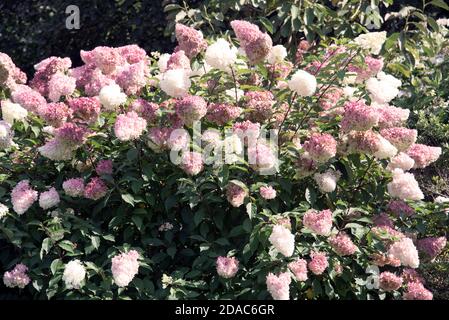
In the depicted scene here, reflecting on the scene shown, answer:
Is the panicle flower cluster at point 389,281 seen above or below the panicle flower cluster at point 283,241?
below

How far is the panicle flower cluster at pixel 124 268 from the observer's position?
293 cm

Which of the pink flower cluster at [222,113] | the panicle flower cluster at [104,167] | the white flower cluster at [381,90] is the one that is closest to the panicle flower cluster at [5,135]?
the panicle flower cluster at [104,167]

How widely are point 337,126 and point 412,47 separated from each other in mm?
600

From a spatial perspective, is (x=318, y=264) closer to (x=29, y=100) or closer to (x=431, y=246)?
(x=431, y=246)

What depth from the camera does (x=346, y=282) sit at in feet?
10.7

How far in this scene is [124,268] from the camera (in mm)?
2938

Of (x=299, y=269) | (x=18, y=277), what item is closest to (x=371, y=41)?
(x=299, y=269)

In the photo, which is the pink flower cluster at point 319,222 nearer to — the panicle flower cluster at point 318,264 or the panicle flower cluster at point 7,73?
the panicle flower cluster at point 318,264

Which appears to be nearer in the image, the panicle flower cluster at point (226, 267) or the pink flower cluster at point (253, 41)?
the panicle flower cluster at point (226, 267)

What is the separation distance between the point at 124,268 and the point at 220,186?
50cm
